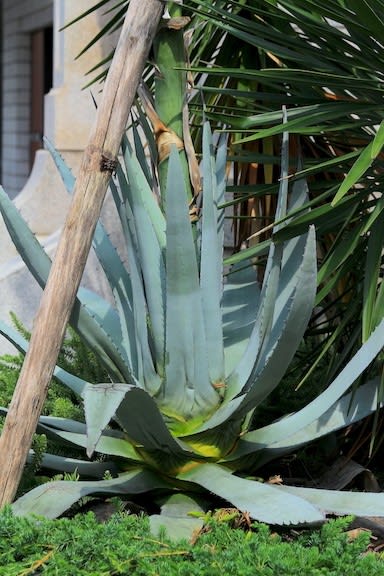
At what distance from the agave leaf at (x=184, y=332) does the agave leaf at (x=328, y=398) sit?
200 millimetres

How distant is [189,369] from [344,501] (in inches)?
24.2

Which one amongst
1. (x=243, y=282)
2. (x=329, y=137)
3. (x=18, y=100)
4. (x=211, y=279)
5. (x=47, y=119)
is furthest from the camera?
(x=18, y=100)

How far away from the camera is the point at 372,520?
10.5ft

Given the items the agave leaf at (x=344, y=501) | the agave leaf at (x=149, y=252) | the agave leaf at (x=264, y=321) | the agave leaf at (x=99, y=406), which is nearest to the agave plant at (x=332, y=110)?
the agave leaf at (x=264, y=321)

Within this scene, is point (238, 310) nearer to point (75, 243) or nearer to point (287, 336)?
point (287, 336)

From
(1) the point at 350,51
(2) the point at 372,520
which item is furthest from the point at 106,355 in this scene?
(1) the point at 350,51

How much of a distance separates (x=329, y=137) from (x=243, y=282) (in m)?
0.75

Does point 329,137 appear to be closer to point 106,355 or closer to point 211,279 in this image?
point 211,279

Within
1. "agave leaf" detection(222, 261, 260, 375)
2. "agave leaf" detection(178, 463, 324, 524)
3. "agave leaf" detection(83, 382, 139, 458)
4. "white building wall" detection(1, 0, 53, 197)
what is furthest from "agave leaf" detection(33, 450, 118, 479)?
"white building wall" detection(1, 0, 53, 197)

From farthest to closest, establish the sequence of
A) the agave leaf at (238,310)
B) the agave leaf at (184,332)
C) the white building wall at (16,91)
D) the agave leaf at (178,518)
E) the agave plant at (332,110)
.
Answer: the white building wall at (16,91)
the agave leaf at (238,310)
the agave plant at (332,110)
the agave leaf at (184,332)
the agave leaf at (178,518)

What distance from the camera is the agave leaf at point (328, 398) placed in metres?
2.87

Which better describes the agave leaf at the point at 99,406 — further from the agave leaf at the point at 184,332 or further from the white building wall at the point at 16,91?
the white building wall at the point at 16,91

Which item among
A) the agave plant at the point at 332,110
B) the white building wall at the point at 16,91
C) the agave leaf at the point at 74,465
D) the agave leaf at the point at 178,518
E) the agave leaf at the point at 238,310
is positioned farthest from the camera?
the white building wall at the point at 16,91

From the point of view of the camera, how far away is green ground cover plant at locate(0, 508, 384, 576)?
2.47 meters
